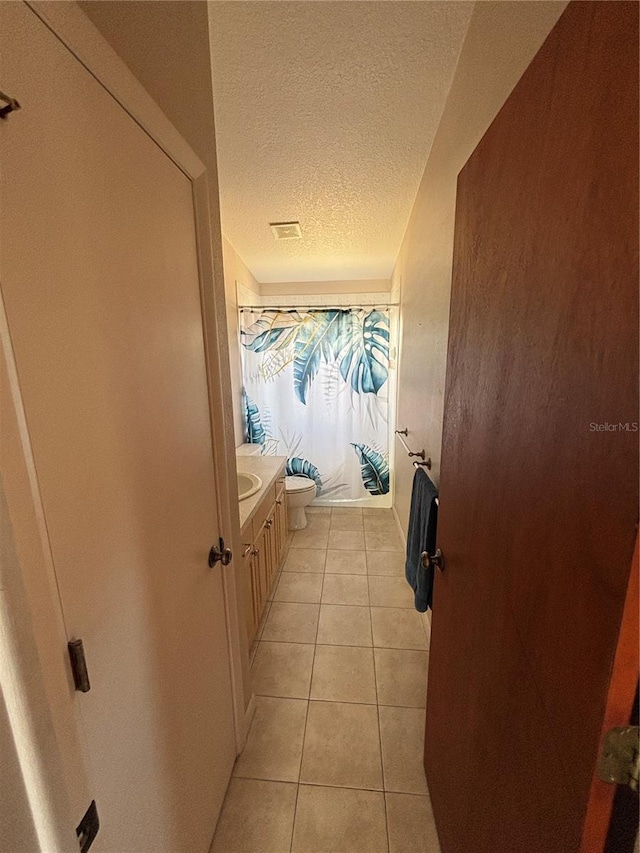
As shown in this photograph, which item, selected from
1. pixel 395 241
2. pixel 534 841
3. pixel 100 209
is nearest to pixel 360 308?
pixel 395 241

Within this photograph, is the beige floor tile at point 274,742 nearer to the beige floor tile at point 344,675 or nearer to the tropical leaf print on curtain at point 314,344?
the beige floor tile at point 344,675

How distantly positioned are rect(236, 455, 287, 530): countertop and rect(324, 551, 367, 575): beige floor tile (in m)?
0.81

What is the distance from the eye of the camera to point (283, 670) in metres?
1.69

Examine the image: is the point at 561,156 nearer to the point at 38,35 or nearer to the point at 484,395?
the point at 484,395

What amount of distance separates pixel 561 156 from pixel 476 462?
582mm

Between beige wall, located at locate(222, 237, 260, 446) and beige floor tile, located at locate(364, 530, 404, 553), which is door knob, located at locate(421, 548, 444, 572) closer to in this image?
beige floor tile, located at locate(364, 530, 404, 553)

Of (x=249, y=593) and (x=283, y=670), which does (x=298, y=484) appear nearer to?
(x=249, y=593)

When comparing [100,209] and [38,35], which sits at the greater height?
[38,35]

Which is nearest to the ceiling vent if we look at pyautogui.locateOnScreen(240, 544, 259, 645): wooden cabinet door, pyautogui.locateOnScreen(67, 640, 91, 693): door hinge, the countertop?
the countertop

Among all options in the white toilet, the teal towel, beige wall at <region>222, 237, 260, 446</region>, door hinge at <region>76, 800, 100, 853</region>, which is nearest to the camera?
door hinge at <region>76, 800, 100, 853</region>

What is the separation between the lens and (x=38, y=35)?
482 mm

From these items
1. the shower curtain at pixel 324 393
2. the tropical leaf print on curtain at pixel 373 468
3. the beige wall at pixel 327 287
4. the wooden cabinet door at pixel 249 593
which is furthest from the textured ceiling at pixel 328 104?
the tropical leaf print on curtain at pixel 373 468

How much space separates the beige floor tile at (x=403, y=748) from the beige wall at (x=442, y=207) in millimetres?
1063

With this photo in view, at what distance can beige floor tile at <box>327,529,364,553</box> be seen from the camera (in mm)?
2799
